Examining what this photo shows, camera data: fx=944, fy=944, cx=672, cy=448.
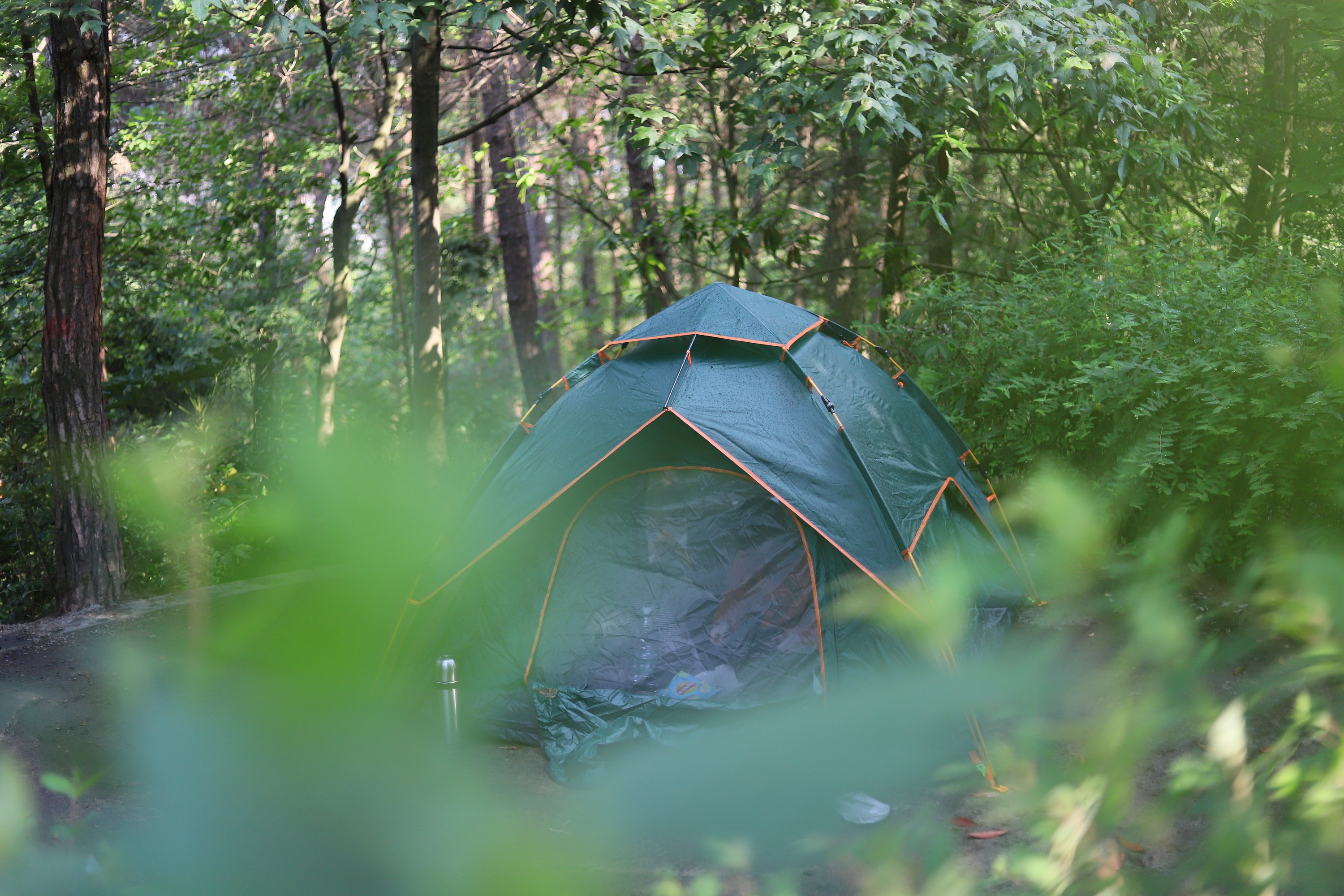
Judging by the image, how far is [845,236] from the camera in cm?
867

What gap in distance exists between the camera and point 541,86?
7191 millimetres

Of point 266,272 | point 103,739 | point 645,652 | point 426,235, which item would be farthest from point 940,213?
point 266,272

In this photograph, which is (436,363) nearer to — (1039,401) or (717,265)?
(1039,401)

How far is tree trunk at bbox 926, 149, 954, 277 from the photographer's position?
6.18 m

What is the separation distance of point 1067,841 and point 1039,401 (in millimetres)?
5544

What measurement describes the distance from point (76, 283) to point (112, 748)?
6.09 meters

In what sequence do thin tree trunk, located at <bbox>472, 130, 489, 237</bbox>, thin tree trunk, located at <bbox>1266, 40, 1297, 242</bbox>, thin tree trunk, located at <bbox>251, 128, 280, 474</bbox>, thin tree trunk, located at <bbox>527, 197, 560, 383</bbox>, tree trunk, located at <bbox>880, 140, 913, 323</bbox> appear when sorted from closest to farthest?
1. thin tree trunk, located at <bbox>1266, 40, 1297, 242</bbox>
2. tree trunk, located at <bbox>880, 140, 913, 323</bbox>
3. thin tree trunk, located at <bbox>251, 128, 280, 474</bbox>
4. thin tree trunk, located at <bbox>472, 130, 489, 237</bbox>
5. thin tree trunk, located at <bbox>527, 197, 560, 383</bbox>

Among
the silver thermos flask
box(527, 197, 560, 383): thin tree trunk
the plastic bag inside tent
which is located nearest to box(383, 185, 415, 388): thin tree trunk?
box(527, 197, 560, 383): thin tree trunk

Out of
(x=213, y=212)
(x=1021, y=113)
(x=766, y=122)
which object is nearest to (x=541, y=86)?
(x=766, y=122)

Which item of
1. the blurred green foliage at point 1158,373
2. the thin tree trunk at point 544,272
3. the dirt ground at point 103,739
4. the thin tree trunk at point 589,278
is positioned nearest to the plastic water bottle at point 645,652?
the dirt ground at point 103,739

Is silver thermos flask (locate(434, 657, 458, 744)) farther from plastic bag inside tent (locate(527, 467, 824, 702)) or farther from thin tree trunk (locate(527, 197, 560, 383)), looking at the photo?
thin tree trunk (locate(527, 197, 560, 383))

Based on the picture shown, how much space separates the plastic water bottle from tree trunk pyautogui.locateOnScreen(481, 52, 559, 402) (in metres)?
5.37

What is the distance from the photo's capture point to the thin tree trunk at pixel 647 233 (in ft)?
25.2

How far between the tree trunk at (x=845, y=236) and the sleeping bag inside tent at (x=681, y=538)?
4.04m
